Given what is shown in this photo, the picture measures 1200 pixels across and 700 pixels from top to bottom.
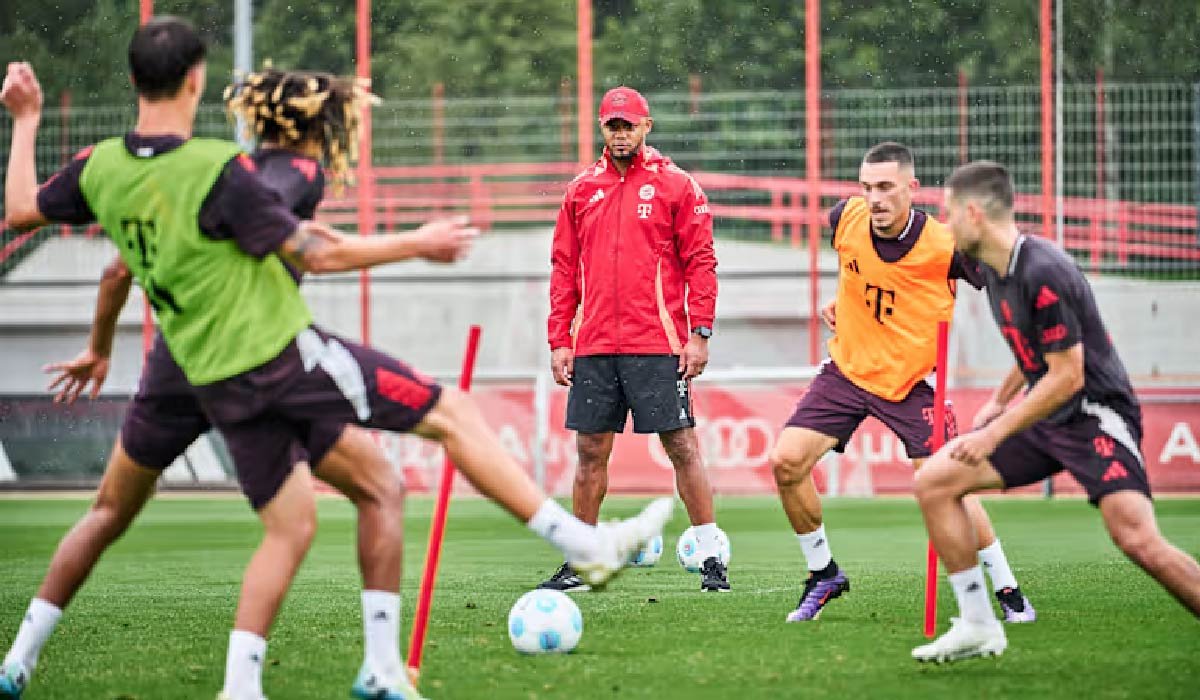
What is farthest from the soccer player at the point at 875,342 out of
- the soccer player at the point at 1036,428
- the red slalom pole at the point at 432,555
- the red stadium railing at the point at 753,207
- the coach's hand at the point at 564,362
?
the red stadium railing at the point at 753,207

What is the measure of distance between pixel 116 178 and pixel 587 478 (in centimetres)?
406

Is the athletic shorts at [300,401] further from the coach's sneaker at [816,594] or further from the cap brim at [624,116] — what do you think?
the cap brim at [624,116]

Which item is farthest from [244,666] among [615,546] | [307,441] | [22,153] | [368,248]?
[22,153]

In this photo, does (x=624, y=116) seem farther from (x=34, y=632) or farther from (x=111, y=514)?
(x=34, y=632)

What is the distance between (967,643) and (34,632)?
305 centimetres

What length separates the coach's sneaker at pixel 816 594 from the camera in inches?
307

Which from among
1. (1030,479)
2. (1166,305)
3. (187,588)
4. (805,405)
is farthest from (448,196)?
(1030,479)

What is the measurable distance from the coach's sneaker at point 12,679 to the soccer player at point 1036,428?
2.93 metres

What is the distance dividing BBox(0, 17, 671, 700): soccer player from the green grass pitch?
658 mm

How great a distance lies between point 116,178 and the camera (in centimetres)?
554

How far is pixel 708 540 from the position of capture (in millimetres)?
9047

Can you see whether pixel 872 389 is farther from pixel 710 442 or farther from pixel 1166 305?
pixel 1166 305

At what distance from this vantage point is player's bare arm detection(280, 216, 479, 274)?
544 cm

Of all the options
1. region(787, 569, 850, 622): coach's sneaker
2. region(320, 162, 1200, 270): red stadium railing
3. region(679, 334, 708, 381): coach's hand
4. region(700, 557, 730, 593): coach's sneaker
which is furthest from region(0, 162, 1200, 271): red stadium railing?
region(787, 569, 850, 622): coach's sneaker
